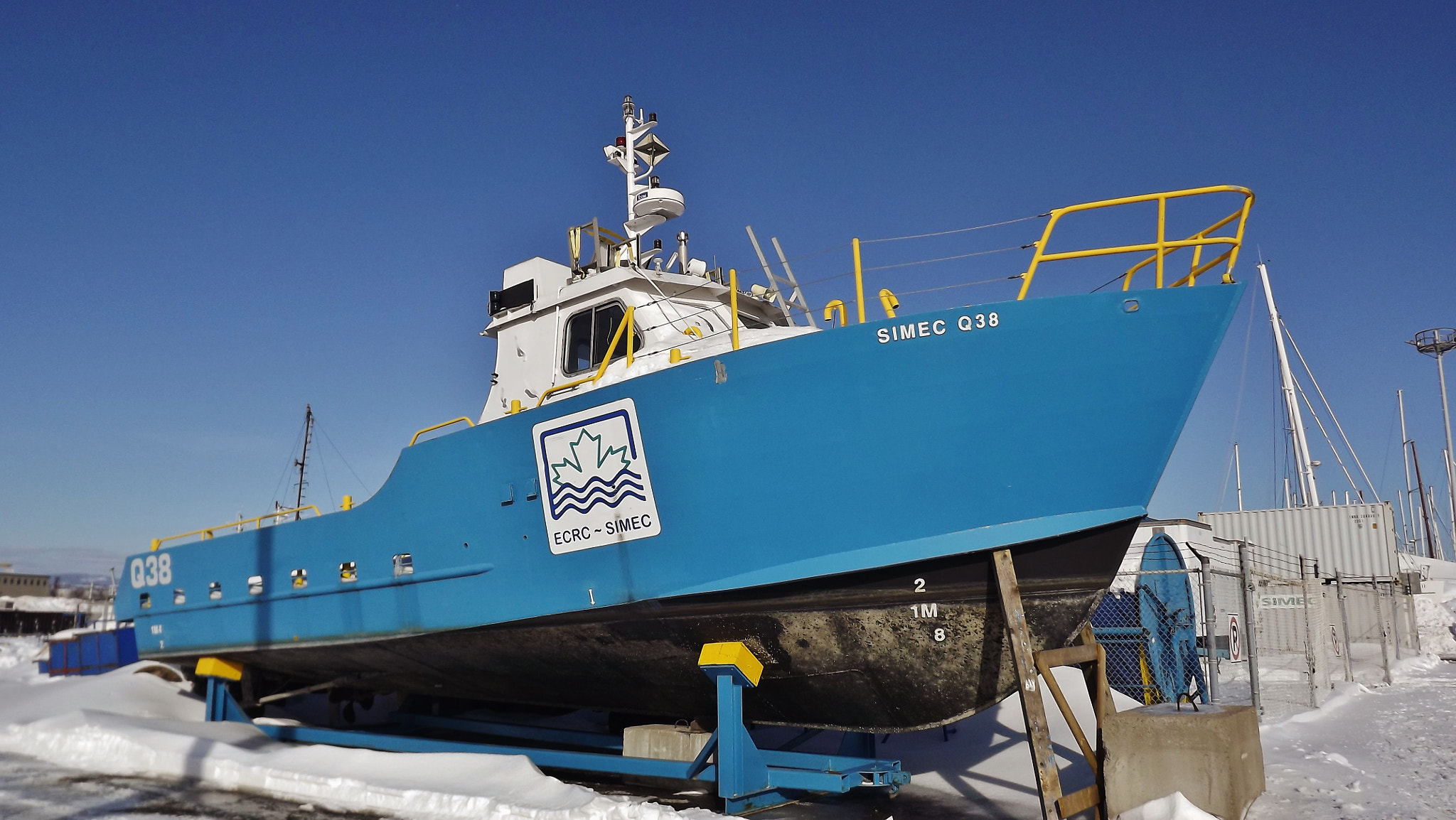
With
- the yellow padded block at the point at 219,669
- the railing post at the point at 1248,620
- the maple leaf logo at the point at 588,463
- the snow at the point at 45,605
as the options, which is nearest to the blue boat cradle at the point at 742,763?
the maple leaf logo at the point at 588,463

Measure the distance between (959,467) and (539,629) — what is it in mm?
3420

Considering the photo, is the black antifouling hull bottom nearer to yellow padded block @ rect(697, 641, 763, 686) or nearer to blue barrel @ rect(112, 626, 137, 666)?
yellow padded block @ rect(697, 641, 763, 686)

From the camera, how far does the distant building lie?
41031 mm

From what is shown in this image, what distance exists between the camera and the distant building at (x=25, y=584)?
135 ft

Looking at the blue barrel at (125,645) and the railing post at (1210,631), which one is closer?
the railing post at (1210,631)

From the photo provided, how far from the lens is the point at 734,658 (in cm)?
566

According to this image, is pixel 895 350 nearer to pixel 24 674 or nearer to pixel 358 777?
pixel 358 777

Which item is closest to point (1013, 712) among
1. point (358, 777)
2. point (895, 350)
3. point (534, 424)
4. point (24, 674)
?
point (895, 350)

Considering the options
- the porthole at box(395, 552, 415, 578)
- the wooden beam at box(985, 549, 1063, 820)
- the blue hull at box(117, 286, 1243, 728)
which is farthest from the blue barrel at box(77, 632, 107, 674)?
the wooden beam at box(985, 549, 1063, 820)

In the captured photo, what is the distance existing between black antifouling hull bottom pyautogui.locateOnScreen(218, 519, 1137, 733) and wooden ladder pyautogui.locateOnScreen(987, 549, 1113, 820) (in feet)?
0.54

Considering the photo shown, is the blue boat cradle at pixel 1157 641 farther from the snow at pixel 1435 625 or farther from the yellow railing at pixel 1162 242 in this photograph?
the snow at pixel 1435 625

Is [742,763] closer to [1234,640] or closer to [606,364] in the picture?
[606,364]

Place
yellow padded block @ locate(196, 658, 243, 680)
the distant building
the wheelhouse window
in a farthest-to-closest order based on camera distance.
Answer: the distant building → yellow padded block @ locate(196, 658, 243, 680) → the wheelhouse window

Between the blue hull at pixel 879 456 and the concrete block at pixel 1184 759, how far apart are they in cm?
68
